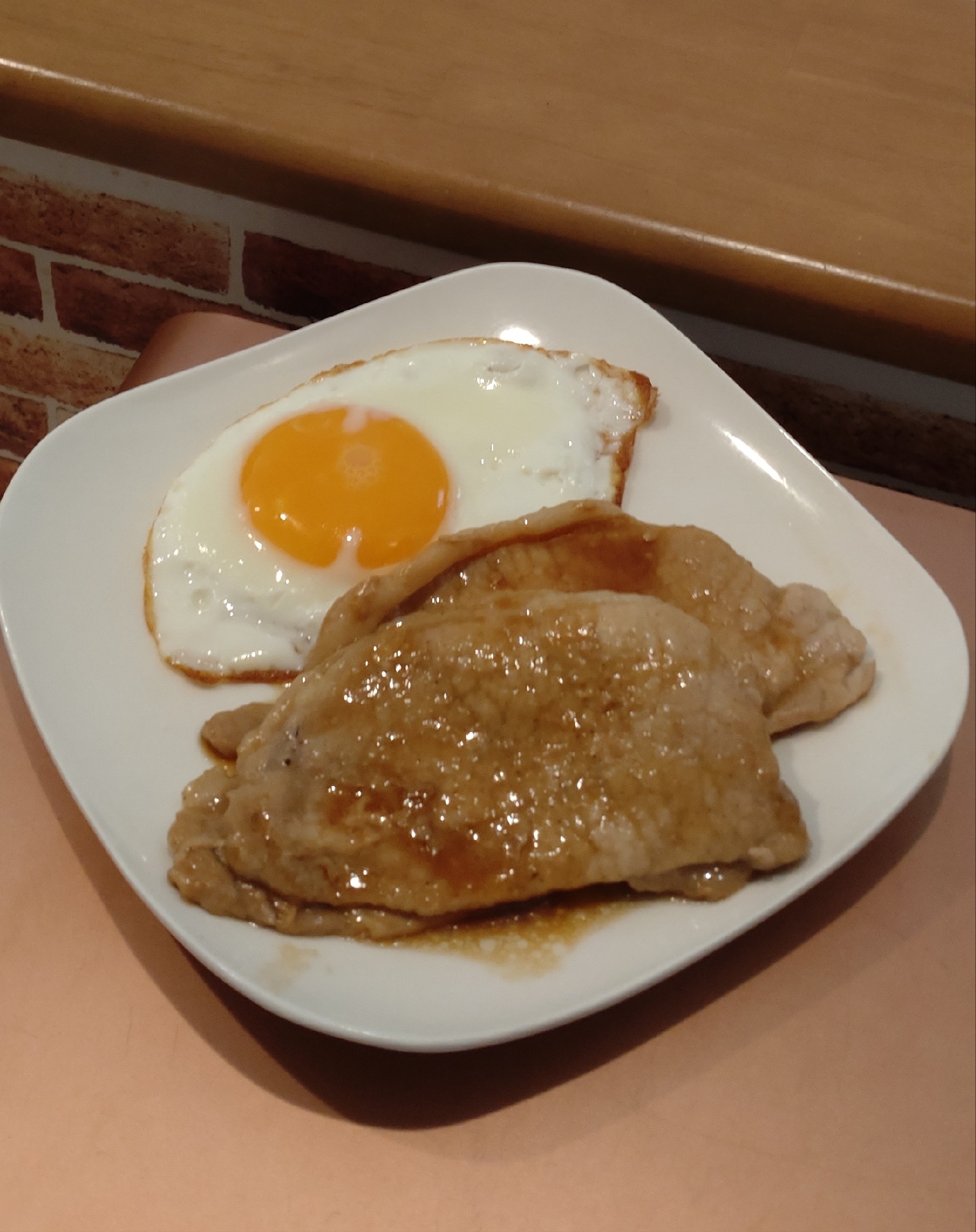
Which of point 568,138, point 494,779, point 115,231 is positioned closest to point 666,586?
point 494,779

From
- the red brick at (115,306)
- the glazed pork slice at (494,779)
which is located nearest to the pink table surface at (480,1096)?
the glazed pork slice at (494,779)

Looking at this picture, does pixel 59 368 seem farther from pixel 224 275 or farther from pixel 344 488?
pixel 344 488

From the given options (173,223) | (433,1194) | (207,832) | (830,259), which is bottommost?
(433,1194)

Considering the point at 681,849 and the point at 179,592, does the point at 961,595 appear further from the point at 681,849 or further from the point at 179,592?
the point at 179,592

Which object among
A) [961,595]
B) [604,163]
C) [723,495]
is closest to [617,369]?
[723,495]

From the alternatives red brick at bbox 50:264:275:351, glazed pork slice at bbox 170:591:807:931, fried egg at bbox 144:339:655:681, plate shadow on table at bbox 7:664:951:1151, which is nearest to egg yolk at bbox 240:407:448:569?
fried egg at bbox 144:339:655:681
